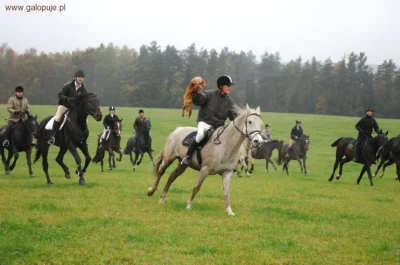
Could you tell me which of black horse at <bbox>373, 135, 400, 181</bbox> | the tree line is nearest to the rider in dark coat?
black horse at <bbox>373, 135, 400, 181</bbox>

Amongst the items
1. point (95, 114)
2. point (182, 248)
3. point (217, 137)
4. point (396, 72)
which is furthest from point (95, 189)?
point (396, 72)

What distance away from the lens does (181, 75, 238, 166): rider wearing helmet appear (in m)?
A: 10.8

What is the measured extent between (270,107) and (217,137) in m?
98.8

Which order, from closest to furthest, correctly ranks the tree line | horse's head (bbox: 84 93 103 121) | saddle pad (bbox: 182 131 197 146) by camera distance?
saddle pad (bbox: 182 131 197 146) → horse's head (bbox: 84 93 103 121) → the tree line

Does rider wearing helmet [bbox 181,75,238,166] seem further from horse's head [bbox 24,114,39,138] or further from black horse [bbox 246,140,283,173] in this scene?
black horse [bbox 246,140,283,173]

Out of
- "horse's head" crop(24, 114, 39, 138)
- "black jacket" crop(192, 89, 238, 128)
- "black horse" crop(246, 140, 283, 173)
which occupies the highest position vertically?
"black jacket" crop(192, 89, 238, 128)

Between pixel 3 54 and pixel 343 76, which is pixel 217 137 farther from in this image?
pixel 3 54

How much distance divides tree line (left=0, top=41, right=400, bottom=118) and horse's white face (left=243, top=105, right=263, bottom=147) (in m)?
90.9

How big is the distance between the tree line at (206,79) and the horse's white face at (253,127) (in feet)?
298

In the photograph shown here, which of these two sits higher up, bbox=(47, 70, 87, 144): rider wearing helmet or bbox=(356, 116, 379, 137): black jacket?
bbox=(47, 70, 87, 144): rider wearing helmet

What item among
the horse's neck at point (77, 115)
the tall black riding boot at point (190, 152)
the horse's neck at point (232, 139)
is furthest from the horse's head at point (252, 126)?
the horse's neck at point (77, 115)

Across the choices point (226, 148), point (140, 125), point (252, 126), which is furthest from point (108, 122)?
point (252, 126)

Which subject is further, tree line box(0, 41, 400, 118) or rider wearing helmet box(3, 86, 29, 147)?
tree line box(0, 41, 400, 118)

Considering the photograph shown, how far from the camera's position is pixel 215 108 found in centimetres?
1093
